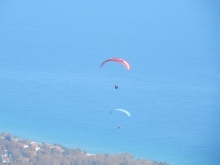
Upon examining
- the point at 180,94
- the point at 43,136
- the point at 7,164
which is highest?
the point at 180,94

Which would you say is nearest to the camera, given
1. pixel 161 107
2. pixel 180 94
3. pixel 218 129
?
pixel 218 129

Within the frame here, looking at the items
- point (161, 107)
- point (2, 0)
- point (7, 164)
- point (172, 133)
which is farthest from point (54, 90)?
point (2, 0)

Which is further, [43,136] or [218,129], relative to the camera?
[218,129]

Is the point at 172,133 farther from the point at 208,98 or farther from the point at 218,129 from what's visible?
the point at 208,98

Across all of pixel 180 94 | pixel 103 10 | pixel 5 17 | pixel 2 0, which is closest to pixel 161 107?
pixel 180 94

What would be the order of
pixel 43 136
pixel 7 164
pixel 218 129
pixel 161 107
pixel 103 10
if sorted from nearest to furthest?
1. pixel 7 164
2. pixel 43 136
3. pixel 218 129
4. pixel 161 107
5. pixel 103 10

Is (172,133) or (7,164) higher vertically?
(172,133)
